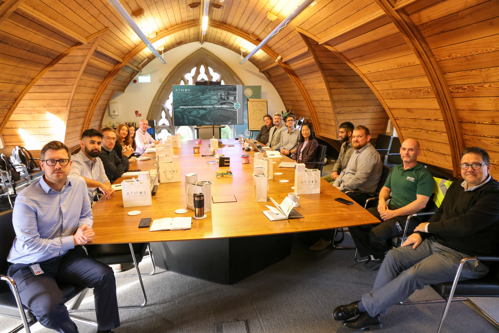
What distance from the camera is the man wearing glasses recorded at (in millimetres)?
1784

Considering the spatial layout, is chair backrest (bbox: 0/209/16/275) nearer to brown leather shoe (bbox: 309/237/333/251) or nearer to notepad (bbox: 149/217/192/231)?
notepad (bbox: 149/217/192/231)

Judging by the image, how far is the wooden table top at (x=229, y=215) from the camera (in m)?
2.02

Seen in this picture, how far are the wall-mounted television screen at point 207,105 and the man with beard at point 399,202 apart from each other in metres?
7.68

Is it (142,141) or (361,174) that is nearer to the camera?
(361,174)

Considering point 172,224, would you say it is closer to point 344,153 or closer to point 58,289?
point 58,289

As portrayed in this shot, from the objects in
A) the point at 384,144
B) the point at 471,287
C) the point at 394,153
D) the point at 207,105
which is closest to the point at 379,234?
the point at 471,287

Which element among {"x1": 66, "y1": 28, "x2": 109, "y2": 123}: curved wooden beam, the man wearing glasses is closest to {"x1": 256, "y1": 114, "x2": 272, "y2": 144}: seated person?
{"x1": 66, "y1": 28, "x2": 109, "y2": 123}: curved wooden beam

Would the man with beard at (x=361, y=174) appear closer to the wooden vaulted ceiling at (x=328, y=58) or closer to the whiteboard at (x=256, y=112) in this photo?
the wooden vaulted ceiling at (x=328, y=58)

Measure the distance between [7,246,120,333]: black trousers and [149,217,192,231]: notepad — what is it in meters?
0.40

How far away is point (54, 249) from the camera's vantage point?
6.31 feet

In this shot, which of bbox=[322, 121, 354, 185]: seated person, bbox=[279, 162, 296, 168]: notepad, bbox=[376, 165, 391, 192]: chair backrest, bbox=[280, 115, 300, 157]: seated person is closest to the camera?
bbox=[376, 165, 391, 192]: chair backrest

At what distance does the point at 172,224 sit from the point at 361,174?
87.2 inches

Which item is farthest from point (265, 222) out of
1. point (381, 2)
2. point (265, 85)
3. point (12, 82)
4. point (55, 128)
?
point (265, 85)

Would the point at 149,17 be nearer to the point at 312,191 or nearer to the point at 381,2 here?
the point at 381,2
